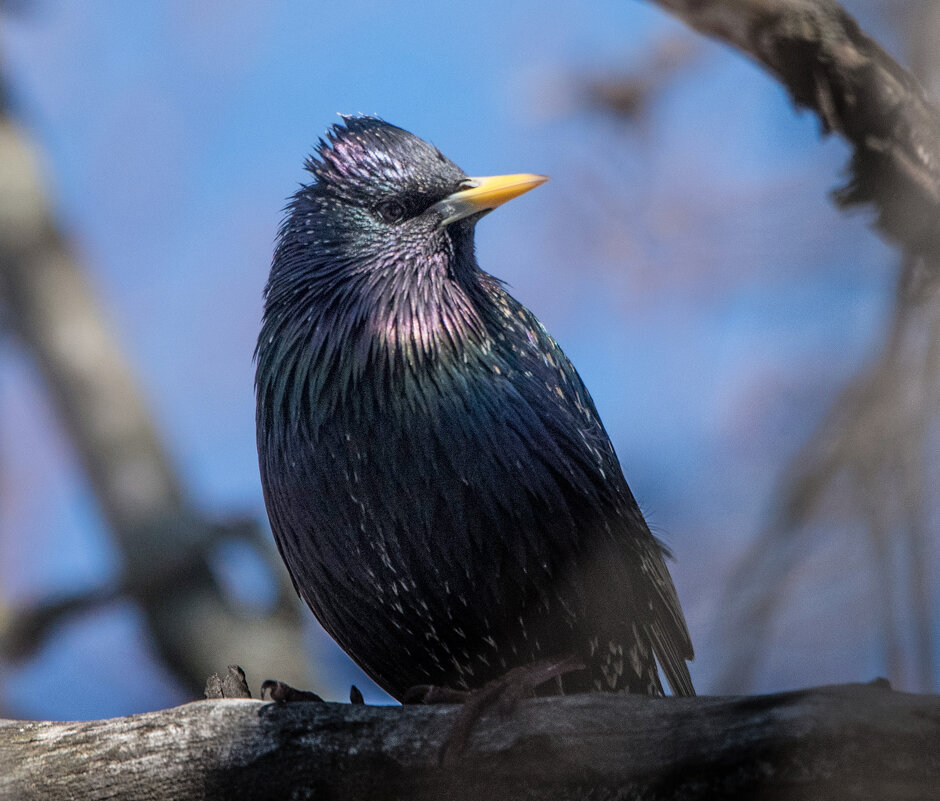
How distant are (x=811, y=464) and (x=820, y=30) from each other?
1.91m

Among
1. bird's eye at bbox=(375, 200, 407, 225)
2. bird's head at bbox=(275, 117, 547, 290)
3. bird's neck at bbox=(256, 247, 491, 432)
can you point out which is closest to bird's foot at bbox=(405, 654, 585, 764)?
bird's neck at bbox=(256, 247, 491, 432)

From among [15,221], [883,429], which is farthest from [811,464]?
[15,221]

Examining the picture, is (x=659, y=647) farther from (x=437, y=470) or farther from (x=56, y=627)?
(x=56, y=627)

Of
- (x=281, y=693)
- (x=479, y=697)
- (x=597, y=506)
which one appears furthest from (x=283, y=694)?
(x=597, y=506)

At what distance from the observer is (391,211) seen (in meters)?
3.85

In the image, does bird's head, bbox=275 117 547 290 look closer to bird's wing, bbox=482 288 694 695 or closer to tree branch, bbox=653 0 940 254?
bird's wing, bbox=482 288 694 695

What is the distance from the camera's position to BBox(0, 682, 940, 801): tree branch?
2.27 m

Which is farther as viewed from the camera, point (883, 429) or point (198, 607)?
point (198, 607)

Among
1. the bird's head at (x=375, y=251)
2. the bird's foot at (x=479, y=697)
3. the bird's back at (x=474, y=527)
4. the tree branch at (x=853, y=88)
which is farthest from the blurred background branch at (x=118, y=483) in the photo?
the tree branch at (x=853, y=88)

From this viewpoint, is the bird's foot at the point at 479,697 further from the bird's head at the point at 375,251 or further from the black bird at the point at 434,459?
the bird's head at the point at 375,251

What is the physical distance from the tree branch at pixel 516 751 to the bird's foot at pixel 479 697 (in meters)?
0.03

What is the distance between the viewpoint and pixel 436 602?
340cm

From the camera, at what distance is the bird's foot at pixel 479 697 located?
276 cm

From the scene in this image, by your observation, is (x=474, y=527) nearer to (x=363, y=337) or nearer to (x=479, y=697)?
(x=479, y=697)
